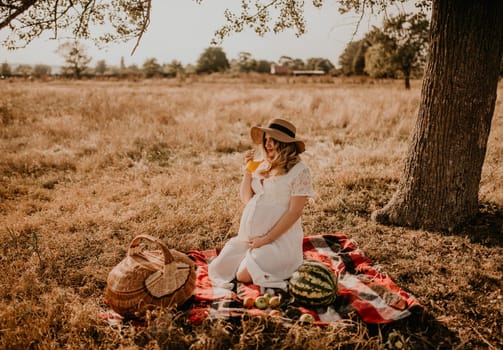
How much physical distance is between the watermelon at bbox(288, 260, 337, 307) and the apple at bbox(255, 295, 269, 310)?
32 cm

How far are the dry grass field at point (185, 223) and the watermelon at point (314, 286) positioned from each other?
0.32 m

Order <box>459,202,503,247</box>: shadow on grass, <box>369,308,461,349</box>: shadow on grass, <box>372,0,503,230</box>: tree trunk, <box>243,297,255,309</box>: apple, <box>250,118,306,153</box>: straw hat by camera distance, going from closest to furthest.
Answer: <box>369,308,461,349</box>: shadow on grass < <box>243,297,255,309</box>: apple < <box>250,118,306,153</box>: straw hat < <box>372,0,503,230</box>: tree trunk < <box>459,202,503,247</box>: shadow on grass

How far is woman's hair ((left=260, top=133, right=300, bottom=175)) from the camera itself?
3893 mm

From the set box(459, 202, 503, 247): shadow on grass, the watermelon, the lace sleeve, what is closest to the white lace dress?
the lace sleeve

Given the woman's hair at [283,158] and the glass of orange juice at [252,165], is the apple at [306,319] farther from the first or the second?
the glass of orange juice at [252,165]

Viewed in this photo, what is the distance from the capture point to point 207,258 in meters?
4.70

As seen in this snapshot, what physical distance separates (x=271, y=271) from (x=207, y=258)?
1107 mm

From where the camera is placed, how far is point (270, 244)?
12.9ft

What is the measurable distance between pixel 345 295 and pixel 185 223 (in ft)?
9.03

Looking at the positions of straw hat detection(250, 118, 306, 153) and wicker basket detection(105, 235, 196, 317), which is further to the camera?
straw hat detection(250, 118, 306, 153)

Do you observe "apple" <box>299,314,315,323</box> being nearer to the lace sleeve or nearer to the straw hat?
the lace sleeve

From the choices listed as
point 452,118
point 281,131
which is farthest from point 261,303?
point 452,118

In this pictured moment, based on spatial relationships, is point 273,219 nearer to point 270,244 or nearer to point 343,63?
point 270,244

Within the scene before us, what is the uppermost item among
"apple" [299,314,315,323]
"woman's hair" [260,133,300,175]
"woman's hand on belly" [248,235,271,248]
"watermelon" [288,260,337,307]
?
"woman's hair" [260,133,300,175]
